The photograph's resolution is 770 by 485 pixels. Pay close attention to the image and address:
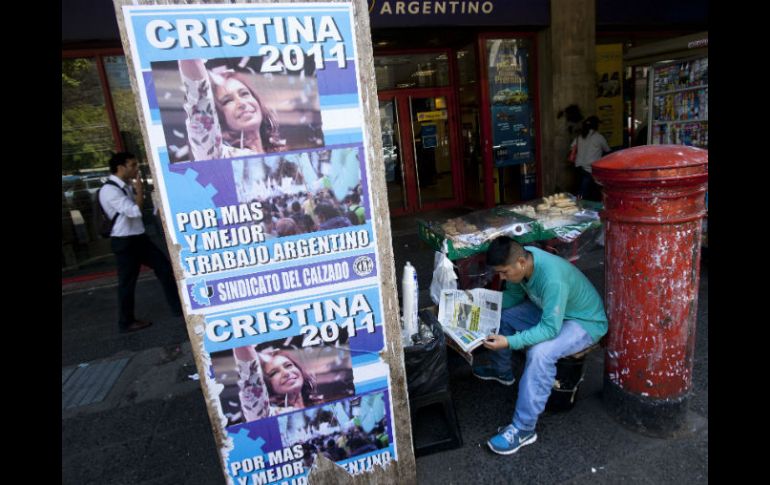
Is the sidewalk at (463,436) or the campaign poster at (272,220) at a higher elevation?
the campaign poster at (272,220)

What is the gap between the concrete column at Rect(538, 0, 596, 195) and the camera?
755 centimetres

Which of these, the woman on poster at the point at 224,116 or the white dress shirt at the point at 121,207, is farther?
the white dress shirt at the point at 121,207

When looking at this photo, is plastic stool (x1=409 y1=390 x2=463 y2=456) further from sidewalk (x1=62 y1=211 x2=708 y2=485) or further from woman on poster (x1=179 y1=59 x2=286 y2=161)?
woman on poster (x1=179 y1=59 x2=286 y2=161)

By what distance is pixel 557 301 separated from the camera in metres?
2.50

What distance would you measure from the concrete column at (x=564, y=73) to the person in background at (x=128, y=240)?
6.67 meters

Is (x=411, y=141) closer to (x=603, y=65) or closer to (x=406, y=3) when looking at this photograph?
(x=406, y=3)

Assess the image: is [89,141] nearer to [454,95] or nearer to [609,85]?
[454,95]

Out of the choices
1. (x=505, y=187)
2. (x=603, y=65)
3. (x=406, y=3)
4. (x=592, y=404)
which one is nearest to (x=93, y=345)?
(x=592, y=404)

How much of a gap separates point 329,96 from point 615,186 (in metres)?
1.58

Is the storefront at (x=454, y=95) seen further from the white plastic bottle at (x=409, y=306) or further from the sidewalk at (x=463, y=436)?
the white plastic bottle at (x=409, y=306)

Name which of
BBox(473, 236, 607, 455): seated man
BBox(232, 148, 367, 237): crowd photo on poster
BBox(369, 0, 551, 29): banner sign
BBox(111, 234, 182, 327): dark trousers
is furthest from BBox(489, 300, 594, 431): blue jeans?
BBox(369, 0, 551, 29): banner sign

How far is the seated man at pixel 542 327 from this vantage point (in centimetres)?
251

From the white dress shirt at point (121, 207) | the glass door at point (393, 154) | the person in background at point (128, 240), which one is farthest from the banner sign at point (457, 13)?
the white dress shirt at point (121, 207)

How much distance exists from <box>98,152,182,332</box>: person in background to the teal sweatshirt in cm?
379
